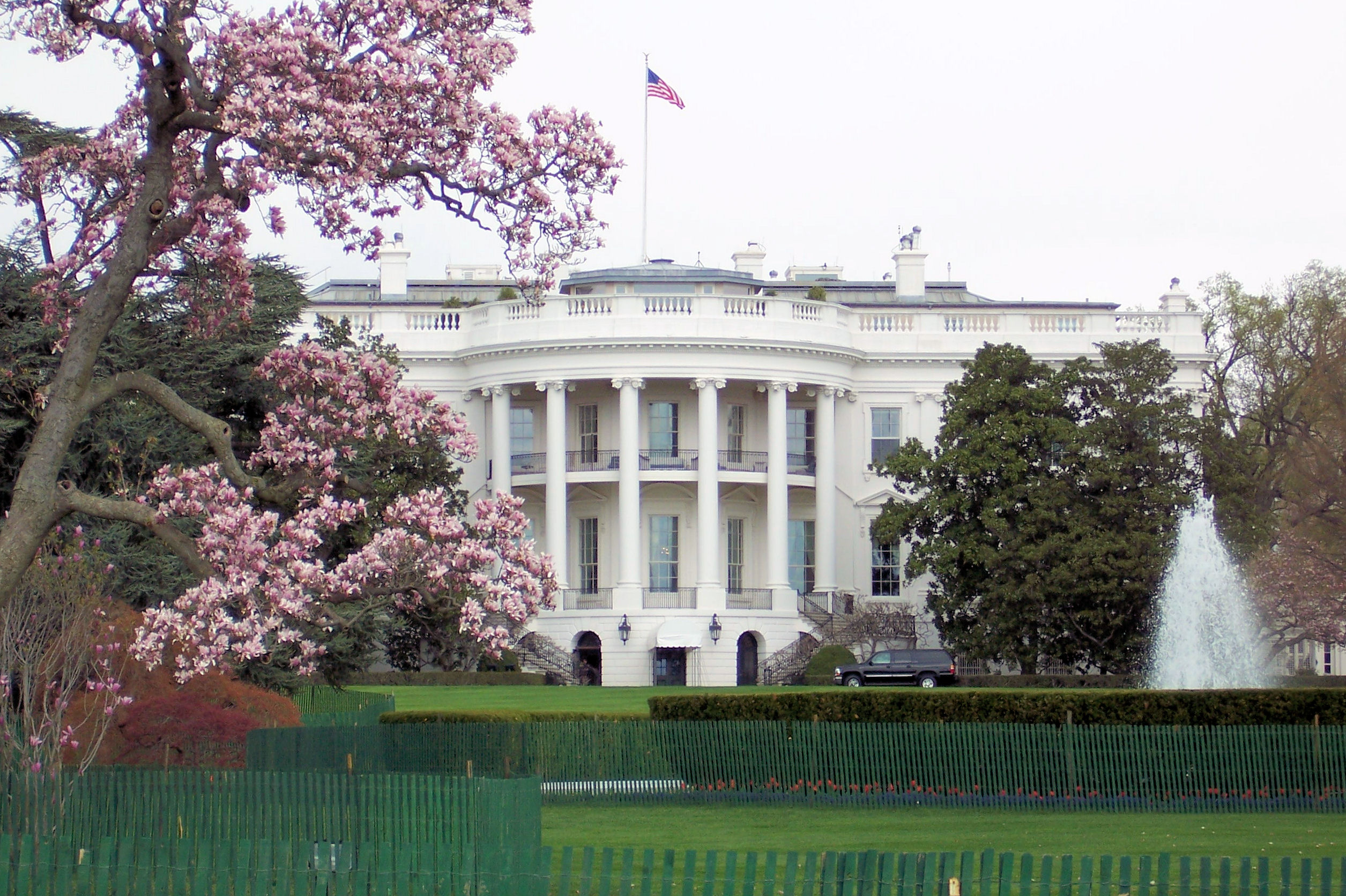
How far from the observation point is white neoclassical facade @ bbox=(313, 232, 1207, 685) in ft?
190

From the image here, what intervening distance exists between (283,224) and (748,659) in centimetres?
4473

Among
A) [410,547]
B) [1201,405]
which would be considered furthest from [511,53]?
[1201,405]

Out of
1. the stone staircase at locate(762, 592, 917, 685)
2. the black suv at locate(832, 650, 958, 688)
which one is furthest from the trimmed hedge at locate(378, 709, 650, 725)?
the stone staircase at locate(762, 592, 917, 685)

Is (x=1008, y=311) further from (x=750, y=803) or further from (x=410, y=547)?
(x=410, y=547)

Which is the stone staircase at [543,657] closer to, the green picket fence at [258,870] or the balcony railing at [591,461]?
the balcony railing at [591,461]

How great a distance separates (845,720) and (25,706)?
10.4 metres

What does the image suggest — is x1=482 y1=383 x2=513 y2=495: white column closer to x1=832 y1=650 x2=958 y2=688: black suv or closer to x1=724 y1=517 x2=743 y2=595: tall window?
x1=724 y1=517 x2=743 y2=595: tall window

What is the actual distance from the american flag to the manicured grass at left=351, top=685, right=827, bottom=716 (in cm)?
1630

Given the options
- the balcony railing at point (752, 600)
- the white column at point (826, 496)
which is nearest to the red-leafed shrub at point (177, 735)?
the balcony railing at point (752, 600)

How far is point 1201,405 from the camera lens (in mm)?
60906

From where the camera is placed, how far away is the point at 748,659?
192 ft

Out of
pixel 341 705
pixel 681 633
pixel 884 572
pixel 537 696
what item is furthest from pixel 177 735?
pixel 884 572

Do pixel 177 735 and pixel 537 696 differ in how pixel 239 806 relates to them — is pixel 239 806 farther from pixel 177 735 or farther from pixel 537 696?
pixel 537 696

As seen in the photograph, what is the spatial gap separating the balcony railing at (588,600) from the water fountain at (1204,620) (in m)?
16.6
